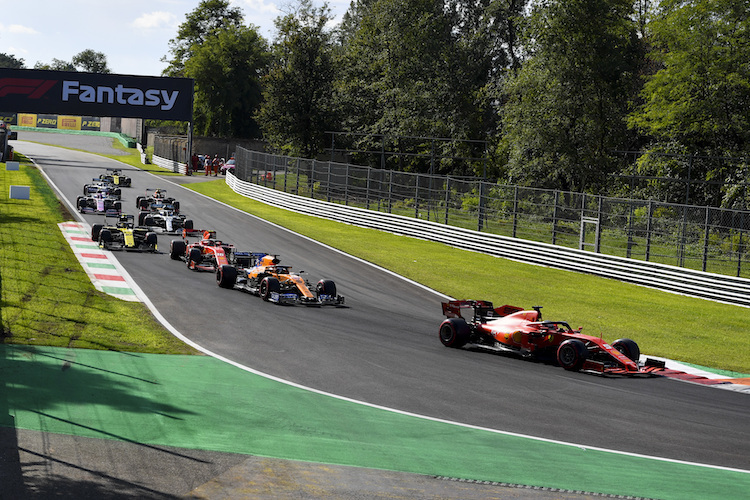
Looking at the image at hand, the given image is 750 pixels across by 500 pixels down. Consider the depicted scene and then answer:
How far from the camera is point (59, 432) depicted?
28.3 feet

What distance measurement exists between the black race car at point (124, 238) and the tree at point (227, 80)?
6719cm

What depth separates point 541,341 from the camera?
567 inches

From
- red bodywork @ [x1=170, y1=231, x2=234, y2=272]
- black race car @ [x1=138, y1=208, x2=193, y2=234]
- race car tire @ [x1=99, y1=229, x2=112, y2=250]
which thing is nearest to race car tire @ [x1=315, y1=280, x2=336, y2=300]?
red bodywork @ [x1=170, y1=231, x2=234, y2=272]

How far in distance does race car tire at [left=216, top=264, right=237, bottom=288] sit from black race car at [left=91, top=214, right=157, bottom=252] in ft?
18.3

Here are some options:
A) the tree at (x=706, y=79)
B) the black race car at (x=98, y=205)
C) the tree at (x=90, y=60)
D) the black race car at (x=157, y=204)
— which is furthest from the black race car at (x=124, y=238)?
the tree at (x=90, y=60)

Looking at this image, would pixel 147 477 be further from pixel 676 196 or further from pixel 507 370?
pixel 676 196

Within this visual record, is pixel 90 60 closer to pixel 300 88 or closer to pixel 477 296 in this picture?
pixel 300 88

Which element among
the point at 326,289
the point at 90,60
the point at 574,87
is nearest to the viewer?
the point at 326,289

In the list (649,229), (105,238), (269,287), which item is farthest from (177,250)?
(649,229)

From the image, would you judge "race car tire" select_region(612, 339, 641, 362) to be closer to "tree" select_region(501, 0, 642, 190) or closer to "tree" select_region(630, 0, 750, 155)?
"tree" select_region(630, 0, 750, 155)

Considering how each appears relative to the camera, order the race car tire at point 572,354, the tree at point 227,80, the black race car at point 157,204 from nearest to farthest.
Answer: the race car tire at point 572,354 < the black race car at point 157,204 < the tree at point 227,80

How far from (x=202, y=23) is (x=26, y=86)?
55.5 meters

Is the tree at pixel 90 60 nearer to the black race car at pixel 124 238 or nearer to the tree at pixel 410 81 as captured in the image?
the tree at pixel 410 81

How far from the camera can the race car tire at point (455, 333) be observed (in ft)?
49.6
